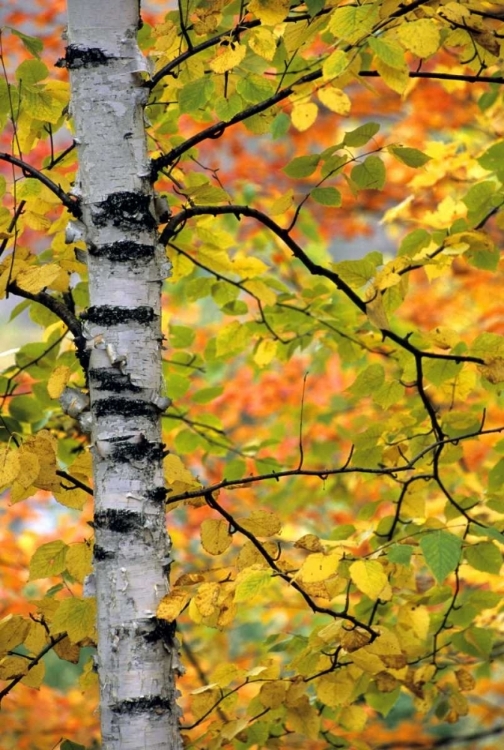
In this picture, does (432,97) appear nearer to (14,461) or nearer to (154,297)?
(154,297)

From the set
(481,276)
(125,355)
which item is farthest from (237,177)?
(125,355)

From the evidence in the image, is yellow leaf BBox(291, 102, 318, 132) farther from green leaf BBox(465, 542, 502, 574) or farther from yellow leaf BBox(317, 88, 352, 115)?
green leaf BBox(465, 542, 502, 574)

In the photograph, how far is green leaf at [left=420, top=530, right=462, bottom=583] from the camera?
3.83 ft

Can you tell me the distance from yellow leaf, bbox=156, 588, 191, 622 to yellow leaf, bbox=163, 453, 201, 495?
0.61 ft

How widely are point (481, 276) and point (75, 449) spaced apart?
93.0 inches

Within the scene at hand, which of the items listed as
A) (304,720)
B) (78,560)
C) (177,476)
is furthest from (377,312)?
(304,720)

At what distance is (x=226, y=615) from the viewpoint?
124cm

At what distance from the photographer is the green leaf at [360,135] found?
4.65ft

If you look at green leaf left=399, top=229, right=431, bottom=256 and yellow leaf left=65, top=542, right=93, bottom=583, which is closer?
yellow leaf left=65, top=542, right=93, bottom=583

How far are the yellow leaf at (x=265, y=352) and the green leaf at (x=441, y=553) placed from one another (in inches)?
34.7

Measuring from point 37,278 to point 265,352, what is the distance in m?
0.92

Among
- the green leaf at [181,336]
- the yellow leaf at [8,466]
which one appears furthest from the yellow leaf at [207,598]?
the green leaf at [181,336]

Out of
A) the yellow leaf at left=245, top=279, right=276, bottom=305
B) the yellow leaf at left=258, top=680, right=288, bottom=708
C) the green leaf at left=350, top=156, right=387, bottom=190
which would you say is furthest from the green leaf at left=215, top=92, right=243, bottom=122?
the yellow leaf at left=258, top=680, right=288, bottom=708

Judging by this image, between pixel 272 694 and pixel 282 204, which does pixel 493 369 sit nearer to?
pixel 282 204
